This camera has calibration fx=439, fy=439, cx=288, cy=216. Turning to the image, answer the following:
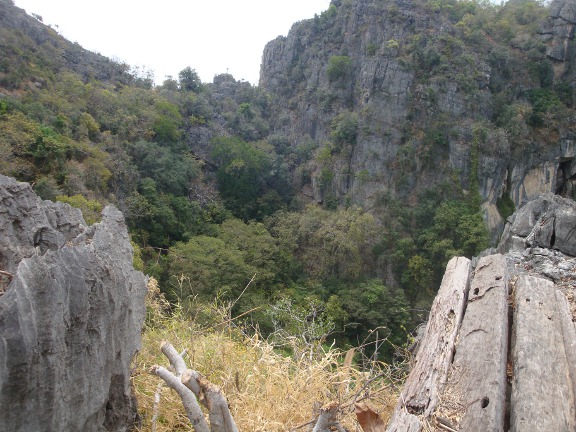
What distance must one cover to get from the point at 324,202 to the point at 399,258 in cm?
486

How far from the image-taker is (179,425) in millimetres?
1761

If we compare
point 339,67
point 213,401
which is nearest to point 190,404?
point 213,401

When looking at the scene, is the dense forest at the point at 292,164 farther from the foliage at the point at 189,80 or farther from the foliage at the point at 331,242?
the foliage at the point at 189,80

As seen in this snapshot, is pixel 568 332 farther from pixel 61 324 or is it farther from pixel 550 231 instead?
pixel 550 231

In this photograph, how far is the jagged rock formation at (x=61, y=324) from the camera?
1.11 meters

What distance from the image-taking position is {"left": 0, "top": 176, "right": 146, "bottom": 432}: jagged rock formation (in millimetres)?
1109

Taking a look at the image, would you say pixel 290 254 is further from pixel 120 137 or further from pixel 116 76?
pixel 116 76

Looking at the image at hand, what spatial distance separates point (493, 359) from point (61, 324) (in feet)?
4.70

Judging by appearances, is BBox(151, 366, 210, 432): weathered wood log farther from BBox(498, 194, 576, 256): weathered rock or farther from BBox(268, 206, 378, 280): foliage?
BBox(268, 206, 378, 280): foliage

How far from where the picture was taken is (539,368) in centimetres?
159

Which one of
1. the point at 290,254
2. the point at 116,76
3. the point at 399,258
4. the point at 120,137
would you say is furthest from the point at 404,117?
the point at 116,76

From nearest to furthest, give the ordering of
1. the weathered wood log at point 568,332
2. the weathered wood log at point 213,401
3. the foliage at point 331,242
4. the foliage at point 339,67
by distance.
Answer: the weathered wood log at point 213,401 → the weathered wood log at point 568,332 → the foliage at point 331,242 → the foliage at point 339,67

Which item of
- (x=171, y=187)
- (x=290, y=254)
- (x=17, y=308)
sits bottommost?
(x=290, y=254)

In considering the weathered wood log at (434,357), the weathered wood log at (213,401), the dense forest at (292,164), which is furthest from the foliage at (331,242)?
the weathered wood log at (213,401)
